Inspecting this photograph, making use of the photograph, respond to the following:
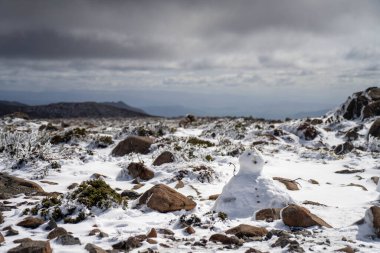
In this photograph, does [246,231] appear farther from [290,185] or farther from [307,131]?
[307,131]

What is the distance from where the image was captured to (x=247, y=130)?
27.1m

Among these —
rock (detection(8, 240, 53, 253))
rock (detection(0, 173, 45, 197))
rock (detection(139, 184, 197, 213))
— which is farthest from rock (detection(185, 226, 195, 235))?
rock (detection(0, 173, 45, 197))

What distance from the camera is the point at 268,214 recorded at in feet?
25.7

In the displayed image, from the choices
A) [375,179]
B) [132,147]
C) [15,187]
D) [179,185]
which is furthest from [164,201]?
[132,147]

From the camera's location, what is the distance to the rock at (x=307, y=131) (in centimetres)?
2525

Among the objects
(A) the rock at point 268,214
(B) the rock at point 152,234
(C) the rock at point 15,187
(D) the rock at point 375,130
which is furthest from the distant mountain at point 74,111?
(B) the rock at point 152,234

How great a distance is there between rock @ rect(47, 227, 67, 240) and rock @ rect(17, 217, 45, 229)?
29.4 inches

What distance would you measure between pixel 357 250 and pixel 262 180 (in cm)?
318

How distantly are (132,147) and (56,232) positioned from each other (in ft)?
37.3

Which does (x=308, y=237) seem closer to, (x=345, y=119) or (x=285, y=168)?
(x=285, y=168)

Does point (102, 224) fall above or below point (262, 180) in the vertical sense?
below

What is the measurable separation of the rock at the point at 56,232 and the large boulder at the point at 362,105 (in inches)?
1090

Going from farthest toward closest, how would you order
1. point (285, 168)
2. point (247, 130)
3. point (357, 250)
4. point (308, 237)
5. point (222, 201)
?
point (247, 130) → point (285, 168) → point (222, 201) → point (308, 237) → point (357, 250)

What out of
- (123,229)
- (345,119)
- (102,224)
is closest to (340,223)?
(123,229)
